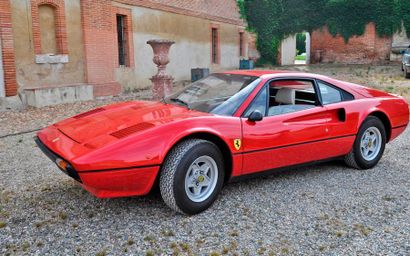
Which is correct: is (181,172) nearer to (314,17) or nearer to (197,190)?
(197,190)

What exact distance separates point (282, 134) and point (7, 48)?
8376 mm

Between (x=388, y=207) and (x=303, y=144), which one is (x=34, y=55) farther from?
(x=388, y=207)

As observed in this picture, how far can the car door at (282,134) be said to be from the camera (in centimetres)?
378

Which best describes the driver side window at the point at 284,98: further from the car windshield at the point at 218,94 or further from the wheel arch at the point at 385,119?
the wheel arch at the point at 385,119

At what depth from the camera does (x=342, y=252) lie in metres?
2.89

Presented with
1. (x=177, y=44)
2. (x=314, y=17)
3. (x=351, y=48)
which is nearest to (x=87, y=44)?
(x=177, y=44)

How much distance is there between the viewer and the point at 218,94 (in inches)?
163

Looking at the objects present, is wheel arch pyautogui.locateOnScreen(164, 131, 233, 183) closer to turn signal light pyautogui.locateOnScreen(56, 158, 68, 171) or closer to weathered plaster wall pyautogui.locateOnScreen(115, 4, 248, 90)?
turn signal light pyautogui.locateOnScreen(56, 158, 68, 171)

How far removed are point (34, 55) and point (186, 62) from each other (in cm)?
806

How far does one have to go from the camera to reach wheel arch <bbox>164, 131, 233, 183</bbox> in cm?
345

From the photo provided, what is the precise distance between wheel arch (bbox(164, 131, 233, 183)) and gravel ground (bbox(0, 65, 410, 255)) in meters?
0.34

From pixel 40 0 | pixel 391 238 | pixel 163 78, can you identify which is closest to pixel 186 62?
pixel 163 78

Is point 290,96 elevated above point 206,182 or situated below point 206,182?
above

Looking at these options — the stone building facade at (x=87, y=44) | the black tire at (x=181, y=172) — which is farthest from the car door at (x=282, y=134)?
the stone building facade at (x=87, y=44)
